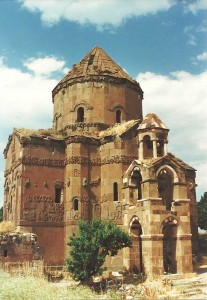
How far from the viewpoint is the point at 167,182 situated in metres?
18.7

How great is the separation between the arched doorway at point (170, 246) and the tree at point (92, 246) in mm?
2618

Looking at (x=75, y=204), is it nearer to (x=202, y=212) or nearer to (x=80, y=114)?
(x=80, y=114)

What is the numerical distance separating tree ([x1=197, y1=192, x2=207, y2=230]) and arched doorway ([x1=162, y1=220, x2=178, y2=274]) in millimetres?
18107

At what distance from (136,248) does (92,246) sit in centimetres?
328

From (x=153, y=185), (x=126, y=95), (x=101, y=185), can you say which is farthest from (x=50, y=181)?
(x=126, y=95)

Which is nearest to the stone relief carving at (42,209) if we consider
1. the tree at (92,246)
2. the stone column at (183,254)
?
the tree at (92,246)

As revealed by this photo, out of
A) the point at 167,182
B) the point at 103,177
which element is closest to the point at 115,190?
the point at 103,177

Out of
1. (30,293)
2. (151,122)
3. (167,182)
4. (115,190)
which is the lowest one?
(30,293)

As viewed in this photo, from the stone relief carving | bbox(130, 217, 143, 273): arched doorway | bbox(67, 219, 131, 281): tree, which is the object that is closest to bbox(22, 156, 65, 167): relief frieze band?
the stone relief carving

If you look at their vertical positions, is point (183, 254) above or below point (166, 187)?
below

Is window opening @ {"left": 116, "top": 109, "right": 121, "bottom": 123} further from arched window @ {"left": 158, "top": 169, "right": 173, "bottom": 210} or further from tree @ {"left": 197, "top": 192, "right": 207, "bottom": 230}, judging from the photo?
tree @ {"left": 197, "top": 192, "right": 207, "bottom": 230}

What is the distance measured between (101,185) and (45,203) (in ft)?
10.9

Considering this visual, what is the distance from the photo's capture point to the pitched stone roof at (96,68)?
2344 centimetres

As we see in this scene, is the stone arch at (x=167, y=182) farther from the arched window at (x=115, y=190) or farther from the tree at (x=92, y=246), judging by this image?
the tree at (x=92, y=246)
